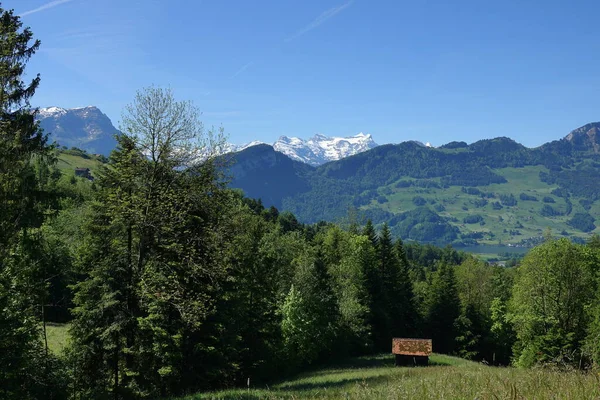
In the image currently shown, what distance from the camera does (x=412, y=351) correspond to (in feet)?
A: 153

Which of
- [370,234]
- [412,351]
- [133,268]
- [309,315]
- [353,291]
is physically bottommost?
[412,351]

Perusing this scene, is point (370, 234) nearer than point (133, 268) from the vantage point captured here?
No

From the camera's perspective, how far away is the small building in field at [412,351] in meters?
46.5

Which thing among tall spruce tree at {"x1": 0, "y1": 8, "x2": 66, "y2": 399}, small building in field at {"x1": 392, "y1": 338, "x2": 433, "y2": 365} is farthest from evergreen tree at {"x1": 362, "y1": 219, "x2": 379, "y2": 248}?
tall spruce tree at {"x1": 0, "y1": 8, "x2": 66, "y2": 399}

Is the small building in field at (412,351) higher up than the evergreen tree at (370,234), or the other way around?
the evergreen tree at (370,234)

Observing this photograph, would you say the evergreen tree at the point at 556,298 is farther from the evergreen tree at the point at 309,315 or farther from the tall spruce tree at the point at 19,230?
the tall spruce tree at the point at 19,230

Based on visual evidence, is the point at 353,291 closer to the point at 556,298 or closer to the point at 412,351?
the point at 412,351

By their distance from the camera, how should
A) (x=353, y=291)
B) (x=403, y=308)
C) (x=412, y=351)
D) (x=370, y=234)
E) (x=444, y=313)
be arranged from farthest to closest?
1. (x=370, y=234)
2. (x=444, y=313)
3. (x=403, y=308)
4. (x=353, y=291)
5. (x=412, y=351)

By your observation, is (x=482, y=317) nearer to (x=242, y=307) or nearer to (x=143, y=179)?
(x=242, y=307)

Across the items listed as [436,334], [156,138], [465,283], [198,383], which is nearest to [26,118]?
[156,138]

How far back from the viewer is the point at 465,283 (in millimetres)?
86000

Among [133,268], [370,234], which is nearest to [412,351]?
[370,234]

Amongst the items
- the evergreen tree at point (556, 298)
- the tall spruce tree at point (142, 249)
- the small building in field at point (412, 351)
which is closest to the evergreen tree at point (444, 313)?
the evergreen tree at point (556, 298)

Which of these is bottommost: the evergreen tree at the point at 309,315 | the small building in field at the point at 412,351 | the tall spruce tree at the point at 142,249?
the small building in field at the point at 412,351
